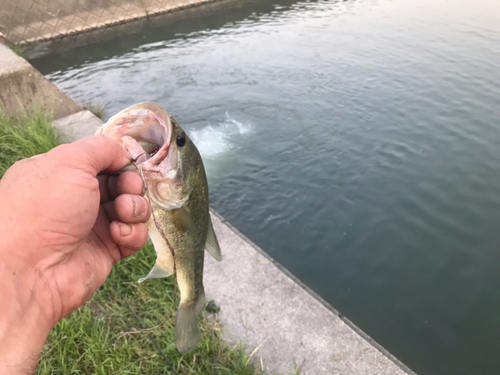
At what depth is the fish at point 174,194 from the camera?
1.84 m

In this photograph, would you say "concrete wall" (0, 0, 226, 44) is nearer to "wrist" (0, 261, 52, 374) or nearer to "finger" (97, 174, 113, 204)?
"finger" (97, 174, 113, 204)

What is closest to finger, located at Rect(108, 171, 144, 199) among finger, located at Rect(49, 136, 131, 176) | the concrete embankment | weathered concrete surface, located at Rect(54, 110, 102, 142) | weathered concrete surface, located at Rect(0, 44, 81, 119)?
finger, located at Rect(49, 136, 131, 176)

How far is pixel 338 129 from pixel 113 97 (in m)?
6.50

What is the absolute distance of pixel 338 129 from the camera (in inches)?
336

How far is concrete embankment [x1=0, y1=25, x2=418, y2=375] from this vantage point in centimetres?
318

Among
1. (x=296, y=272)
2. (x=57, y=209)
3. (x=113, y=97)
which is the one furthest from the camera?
(x=113, y=97)

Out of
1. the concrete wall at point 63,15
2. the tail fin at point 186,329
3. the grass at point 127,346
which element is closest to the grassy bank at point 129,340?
the grass at point 127,346

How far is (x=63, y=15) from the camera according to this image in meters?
17.2

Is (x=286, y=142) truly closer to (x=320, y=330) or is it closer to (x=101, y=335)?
(x=320, y=330)

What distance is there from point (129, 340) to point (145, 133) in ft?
7.06

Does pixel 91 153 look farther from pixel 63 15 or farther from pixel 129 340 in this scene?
pixel 63 15

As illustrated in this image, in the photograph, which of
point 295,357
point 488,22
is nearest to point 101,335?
point 295,357

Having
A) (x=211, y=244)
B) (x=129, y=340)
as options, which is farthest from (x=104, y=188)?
(x=129, y=340)

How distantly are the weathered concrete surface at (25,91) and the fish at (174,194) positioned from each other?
18.6 ft
